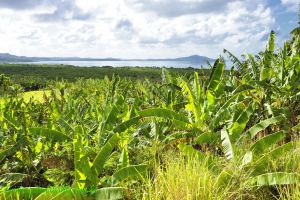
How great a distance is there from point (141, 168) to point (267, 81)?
3172 mm

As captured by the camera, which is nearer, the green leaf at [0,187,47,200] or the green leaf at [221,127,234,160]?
the green leaf at [0,187,47,200]

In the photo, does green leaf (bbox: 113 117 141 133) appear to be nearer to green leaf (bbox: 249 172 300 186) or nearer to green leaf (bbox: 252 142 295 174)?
green leaf (bbox: 252 142 295 174)

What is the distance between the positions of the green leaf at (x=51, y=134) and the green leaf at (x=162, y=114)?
1.05 m

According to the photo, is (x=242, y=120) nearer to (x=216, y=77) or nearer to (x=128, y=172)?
(x=216, y=77)

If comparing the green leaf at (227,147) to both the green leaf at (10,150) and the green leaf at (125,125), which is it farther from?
the green leaf at (10,150)

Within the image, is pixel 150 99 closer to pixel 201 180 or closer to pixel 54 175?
pixel 54 175

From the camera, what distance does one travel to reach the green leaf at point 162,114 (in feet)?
15.2

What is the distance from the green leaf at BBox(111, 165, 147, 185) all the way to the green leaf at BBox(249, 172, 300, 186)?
996 mm

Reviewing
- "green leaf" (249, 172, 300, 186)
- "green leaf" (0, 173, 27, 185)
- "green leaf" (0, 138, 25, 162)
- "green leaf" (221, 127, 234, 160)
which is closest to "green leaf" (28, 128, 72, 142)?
"green leaf" (0, 138, 25, 162)

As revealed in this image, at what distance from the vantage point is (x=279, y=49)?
621cm

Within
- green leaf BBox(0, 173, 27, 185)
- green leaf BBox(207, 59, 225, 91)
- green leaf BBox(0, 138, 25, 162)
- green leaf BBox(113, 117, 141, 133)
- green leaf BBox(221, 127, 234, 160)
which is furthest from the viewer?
green leaf BBox(207, 59, 225, 91)

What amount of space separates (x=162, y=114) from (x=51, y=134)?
147 cm

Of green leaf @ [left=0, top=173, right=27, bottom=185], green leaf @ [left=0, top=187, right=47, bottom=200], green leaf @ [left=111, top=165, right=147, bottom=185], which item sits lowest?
green leaf @ [left=0, top=173, right=27, bottom=185]

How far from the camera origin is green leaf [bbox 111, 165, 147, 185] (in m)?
3.33
